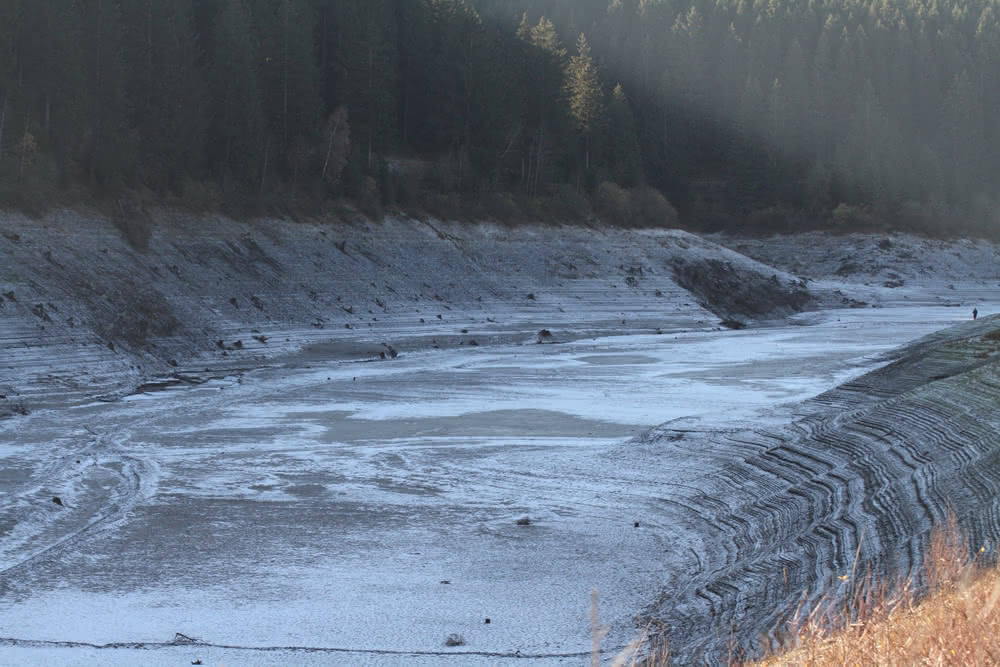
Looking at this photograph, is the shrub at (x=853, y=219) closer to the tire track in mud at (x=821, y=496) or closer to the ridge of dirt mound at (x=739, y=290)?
the ridge of dirt mound at (x=739, y=290)

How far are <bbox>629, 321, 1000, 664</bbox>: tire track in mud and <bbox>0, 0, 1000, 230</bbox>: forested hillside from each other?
28.5 metres

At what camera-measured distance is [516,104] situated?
2685 inches

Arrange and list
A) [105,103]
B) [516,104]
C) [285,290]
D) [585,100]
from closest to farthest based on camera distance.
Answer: [285,290] → [105,103] → [516,104] → [585,100]

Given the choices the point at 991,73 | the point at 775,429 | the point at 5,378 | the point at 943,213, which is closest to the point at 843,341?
the point at 775,429

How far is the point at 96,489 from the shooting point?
1781 cm

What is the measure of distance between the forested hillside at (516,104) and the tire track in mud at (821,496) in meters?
28.5

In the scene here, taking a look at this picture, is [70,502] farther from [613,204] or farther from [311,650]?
[613,204]

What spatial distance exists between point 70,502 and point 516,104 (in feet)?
179

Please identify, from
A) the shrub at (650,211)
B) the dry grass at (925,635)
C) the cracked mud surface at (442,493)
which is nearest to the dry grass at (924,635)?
the dry grass at (925,635)

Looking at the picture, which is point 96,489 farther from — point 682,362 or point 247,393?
point 682,362

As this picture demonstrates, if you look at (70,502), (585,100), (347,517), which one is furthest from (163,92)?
(347,517)

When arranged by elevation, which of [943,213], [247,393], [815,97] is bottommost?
[247,393]

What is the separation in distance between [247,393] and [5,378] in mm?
5960

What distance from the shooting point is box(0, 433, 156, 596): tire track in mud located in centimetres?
1410
